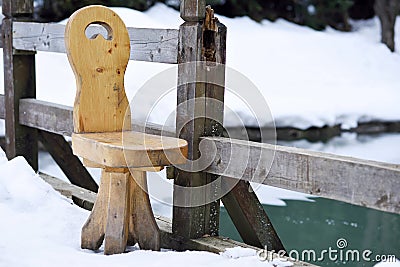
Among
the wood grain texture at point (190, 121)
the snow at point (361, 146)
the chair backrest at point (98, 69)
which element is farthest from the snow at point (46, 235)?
the snow at point (361, 146)

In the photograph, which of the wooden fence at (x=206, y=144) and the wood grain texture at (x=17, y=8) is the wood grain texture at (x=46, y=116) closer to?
the wooden fence at (x=206, y=144)

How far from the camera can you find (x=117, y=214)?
8.07 feet

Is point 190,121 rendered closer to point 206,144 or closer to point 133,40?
point 206,144

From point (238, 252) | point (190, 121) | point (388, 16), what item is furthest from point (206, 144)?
point (388, 16)

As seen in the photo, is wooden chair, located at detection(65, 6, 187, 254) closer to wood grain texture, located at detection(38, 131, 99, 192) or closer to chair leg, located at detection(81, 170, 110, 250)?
chair leg, located at detection(81, 170, 110, 250)

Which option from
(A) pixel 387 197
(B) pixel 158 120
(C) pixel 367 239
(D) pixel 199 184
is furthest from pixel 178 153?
(B) pixel 158 120

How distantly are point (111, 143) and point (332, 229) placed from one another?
8.43 feet

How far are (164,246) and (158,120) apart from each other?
375 cm

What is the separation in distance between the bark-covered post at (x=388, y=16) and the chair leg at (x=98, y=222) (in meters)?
9.66

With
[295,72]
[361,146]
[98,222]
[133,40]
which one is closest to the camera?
[98,222]

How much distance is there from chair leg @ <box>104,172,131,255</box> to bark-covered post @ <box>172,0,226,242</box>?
0.31 metres

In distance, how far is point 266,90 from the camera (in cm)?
847

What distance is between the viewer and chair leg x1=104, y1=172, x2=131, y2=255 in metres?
2.45

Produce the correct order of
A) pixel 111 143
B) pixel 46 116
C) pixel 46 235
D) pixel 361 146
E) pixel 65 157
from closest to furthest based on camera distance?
pixel 111 143 → pixel 46 235 → pixel 46 116 → pixel 65 157 → pixel 361 146
